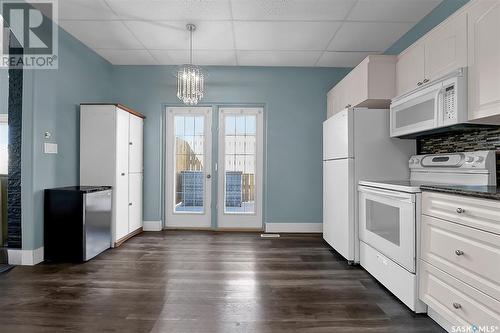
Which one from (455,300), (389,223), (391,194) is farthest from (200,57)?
(455,300)

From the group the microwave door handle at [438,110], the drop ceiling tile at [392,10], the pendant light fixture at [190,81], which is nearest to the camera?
the microwave door handle at [438,110]

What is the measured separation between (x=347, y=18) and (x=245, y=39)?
46.0 inches

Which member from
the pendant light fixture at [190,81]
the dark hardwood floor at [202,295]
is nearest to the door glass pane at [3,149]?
the dark hardwood floor at [202,295]

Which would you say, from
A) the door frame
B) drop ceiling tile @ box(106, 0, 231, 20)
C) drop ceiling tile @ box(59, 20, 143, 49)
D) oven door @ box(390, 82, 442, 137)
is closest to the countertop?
oven door @ box(390, 82, 442, 137)

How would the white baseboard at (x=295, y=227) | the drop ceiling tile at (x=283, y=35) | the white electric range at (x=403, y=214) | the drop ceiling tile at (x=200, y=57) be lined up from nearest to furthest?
1. the white electric range at (x=403, y=214)
2. the drop ceiling tile at (x=283, y=35)
3. the drop ceiling tile at (x=200, y=57)
4. the white baseboard at (x=295, y=227)

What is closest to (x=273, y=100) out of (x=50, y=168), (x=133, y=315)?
(x=50, y=168)

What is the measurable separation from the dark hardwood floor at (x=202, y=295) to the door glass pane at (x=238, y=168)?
1192 mm

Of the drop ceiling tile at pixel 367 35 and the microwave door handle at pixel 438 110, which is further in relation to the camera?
the drop ceiling tile at pixel 367 35

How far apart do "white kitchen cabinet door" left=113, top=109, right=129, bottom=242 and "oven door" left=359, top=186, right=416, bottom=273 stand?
2820 millimetres

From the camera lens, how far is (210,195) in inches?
176

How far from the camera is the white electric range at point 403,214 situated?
1980 mm

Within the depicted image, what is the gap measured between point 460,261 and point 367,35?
8.85 ft

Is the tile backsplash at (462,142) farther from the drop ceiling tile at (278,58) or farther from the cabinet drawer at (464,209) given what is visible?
the drop ceiling tile at (278,58)

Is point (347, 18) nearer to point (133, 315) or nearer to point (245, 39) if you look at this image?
point (245, 39)
